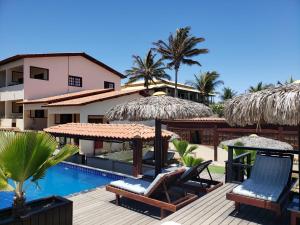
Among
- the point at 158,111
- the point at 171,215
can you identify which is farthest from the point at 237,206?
the point at 158,111

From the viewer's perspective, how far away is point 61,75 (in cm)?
2934

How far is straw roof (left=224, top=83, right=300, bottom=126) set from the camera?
4.81 m

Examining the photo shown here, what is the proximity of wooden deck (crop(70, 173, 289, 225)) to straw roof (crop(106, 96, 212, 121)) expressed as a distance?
2695mm

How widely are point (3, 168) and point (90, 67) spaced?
28955 mm

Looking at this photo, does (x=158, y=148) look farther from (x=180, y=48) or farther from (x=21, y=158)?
(x=180, y=48)

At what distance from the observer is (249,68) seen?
4044cm

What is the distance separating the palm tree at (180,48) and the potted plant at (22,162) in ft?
107

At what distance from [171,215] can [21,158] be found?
3643 millimetres

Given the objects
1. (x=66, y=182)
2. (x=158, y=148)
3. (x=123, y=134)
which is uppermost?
Result: (x=123, y=134)

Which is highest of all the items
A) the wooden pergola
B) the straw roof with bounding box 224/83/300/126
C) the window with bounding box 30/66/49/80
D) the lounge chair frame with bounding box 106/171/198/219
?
the window with bounding box 30/66/49/80

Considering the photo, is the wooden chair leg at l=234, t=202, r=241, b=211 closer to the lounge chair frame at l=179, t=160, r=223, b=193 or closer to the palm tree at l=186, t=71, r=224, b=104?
the lounge chair frame at l=179, t=160, r=223, b=193

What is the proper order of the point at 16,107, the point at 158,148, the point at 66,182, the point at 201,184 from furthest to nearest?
1. the point at 16,107
2. the point at 66,182
3. the point at 158,148
4. the point at 201,184

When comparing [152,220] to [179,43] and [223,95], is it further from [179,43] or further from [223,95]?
[223,95]

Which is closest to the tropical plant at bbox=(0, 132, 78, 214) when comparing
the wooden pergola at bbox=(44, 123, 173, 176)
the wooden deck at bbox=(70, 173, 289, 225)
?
the wooden deck at bbox=(70, 173, 289, 225)
